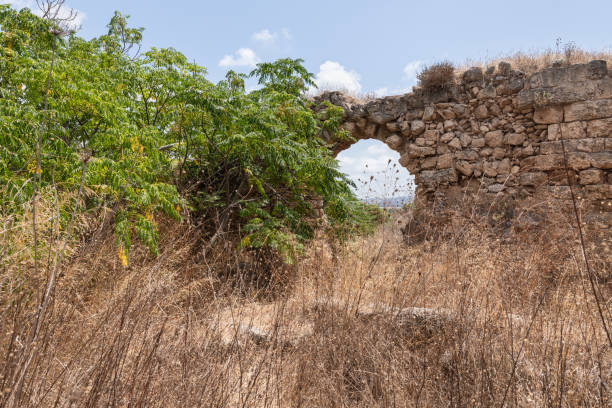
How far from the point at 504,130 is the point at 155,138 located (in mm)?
5375

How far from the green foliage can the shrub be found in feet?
5.73

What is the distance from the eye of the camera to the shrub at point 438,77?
6.62m

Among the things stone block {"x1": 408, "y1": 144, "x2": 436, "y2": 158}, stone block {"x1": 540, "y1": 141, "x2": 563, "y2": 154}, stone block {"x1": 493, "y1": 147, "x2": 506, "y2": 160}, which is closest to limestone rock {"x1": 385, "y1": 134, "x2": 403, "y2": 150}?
stone block {"x1": 408, "y1": 144, "x2": 436, "y2": 158}

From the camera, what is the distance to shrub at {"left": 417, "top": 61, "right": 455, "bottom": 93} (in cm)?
662

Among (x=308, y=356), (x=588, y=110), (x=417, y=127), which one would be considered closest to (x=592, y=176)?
(x=588, y=110)

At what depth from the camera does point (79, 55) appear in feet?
13.4

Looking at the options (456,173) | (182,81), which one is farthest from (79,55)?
(456,173)

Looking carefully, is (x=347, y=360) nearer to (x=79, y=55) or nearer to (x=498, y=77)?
(x=79, y=55)

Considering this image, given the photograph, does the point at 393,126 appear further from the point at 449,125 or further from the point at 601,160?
the point at 601,160

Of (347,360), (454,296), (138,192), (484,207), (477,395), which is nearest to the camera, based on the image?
(477,395)

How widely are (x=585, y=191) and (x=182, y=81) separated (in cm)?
567

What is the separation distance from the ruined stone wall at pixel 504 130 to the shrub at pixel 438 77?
0.40 feet

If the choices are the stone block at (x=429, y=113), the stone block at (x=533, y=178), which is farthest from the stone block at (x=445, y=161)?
the stone block at (x=533, y=178)

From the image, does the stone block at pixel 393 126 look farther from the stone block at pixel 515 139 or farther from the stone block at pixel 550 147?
the stone block at pixel 550 147
